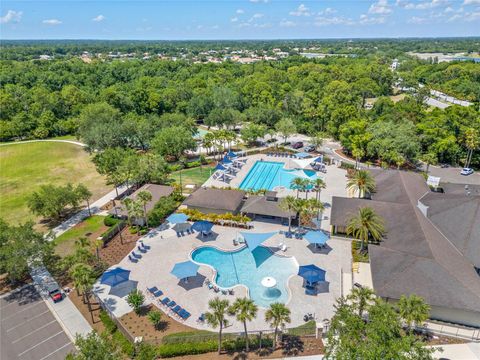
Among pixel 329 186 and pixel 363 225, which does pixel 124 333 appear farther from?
pixel 329 186

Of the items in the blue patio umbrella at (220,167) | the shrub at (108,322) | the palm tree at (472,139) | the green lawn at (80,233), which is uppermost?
the palm tree at (472,139)

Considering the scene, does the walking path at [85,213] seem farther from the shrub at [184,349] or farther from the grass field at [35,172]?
the shrub at [184,349]

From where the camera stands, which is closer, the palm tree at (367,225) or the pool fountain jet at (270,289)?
the pool fountain jet at (270,289)

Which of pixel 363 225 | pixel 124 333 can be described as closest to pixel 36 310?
pixel 124 333

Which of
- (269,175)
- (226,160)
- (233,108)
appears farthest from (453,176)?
(233,108)

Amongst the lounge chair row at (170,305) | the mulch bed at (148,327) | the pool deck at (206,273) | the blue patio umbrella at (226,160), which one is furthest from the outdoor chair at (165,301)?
the blue patio umbrella at (226,160)

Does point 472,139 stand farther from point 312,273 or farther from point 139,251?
point 139,251
